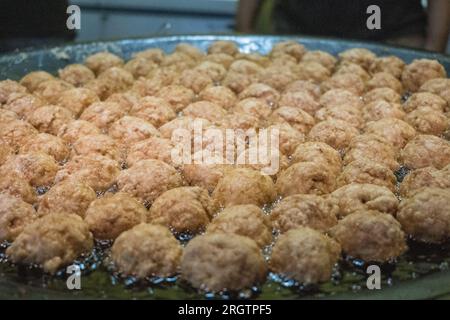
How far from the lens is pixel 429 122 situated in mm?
2242

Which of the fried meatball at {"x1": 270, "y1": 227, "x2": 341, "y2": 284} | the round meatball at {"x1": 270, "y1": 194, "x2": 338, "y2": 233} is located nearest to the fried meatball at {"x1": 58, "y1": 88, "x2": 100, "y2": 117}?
the round meatball at {"x1": 270, "y1": 194, "x2": 338, "y2": 233}

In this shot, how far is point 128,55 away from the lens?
3.11m

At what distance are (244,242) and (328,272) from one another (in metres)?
0.22

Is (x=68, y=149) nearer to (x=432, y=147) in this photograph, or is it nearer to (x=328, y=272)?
(x=328, y=272)

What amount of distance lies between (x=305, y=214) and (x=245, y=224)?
0.59 feet

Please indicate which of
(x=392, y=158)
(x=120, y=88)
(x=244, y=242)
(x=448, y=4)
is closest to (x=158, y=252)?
(x=244, y=242)

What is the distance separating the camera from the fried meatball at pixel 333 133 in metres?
2.15

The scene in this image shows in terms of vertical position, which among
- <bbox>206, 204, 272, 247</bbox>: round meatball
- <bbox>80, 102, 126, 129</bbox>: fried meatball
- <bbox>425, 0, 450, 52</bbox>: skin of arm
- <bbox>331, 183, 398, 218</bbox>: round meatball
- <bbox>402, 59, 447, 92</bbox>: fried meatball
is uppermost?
<bbox>425, 0, 450, 52</bbox>: skin of arm

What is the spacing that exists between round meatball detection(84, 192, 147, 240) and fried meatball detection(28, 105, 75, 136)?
2.15 feet

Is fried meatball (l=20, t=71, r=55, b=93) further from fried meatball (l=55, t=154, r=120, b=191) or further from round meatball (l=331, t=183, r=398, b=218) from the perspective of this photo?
round meatball (l=331, t=183, r=398, b=218)

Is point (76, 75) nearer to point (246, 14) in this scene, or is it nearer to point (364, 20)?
point (246, 14)

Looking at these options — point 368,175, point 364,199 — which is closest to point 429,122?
point 368,175

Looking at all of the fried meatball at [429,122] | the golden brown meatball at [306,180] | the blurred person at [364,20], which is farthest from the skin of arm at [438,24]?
the golden brown meatball at [306,180]

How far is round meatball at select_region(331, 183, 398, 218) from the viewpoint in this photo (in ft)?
5.60
